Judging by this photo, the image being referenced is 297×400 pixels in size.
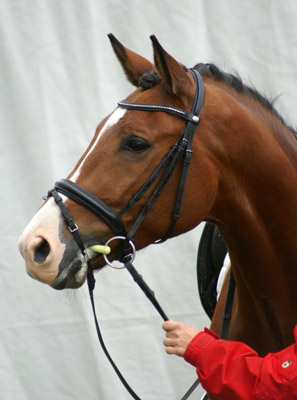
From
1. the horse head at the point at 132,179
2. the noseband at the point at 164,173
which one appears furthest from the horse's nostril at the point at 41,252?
the noseband at the point at 164,173

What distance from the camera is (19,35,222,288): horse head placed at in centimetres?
105

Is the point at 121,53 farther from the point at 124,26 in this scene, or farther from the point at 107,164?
the point at 124,26

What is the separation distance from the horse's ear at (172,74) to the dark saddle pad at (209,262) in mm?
761

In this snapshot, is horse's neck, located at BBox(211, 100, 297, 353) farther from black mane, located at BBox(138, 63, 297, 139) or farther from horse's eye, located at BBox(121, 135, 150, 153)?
horse's eye, located at BBox(121, 135, 150, 153)

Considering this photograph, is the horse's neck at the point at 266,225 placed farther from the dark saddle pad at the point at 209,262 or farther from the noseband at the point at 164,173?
the dark saddle pad at the point at 209,262

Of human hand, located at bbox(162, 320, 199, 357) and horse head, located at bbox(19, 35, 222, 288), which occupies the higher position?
horse head, located at bbox(19, 35, 222, 288)

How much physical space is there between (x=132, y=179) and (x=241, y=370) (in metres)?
0.42

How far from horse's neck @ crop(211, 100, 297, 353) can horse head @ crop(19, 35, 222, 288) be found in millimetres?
73

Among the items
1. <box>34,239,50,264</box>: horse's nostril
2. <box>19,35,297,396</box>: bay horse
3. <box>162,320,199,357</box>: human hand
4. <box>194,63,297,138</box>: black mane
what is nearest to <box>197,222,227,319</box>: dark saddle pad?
<box>19,35,297,396</box>: bay horse

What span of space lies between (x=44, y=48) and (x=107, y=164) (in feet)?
4.03

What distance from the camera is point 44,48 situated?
7.11ft

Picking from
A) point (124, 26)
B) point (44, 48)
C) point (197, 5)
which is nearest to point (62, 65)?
point (44, 48)

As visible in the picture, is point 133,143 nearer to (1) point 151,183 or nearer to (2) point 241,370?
(1) point 151,183

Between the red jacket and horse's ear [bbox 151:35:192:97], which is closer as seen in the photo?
the red jacket
